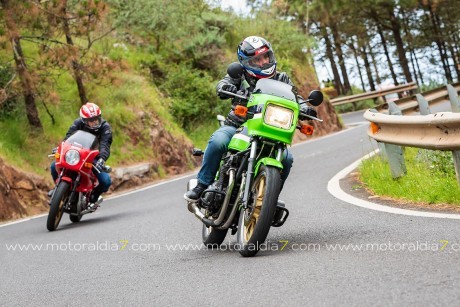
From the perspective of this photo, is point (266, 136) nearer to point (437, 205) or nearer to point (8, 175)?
point (437, 205)

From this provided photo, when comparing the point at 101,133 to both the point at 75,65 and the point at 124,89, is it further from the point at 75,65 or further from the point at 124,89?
the point at 124,89

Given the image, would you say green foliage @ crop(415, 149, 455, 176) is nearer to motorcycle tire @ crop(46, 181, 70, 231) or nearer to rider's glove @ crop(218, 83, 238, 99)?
rider's glove @ crop(218, 83, 238, 99)

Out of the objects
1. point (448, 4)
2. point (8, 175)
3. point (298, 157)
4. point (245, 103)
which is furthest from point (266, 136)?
point (448, 4)

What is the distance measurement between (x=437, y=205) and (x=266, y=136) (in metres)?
2.33

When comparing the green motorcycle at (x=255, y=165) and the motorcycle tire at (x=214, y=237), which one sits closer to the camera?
the green motorcycle at (x=255, y=165)

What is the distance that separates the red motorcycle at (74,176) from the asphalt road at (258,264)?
677 mm

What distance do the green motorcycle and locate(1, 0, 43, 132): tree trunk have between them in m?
10.1

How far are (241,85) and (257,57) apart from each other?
315 mm

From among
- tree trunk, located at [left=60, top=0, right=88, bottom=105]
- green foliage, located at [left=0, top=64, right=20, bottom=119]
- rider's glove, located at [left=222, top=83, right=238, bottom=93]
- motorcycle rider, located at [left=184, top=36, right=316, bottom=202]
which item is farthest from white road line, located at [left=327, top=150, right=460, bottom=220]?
tree trunk, located at [left=60, top=0, right=88, bottom=105]

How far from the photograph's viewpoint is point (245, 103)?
7.16m

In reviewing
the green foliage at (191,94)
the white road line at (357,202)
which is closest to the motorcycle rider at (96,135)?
the white road line at (357,202)

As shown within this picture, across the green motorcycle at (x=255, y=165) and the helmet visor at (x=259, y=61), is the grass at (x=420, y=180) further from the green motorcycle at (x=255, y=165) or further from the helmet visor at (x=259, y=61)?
the helmet visor at (x=259, y=61)

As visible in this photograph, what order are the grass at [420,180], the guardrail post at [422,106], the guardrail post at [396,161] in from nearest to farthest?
the grass at [420,180] → the guardrail post at [396,161] → the guardrail post at [422,106]

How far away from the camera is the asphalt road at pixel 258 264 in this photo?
4684 mm
